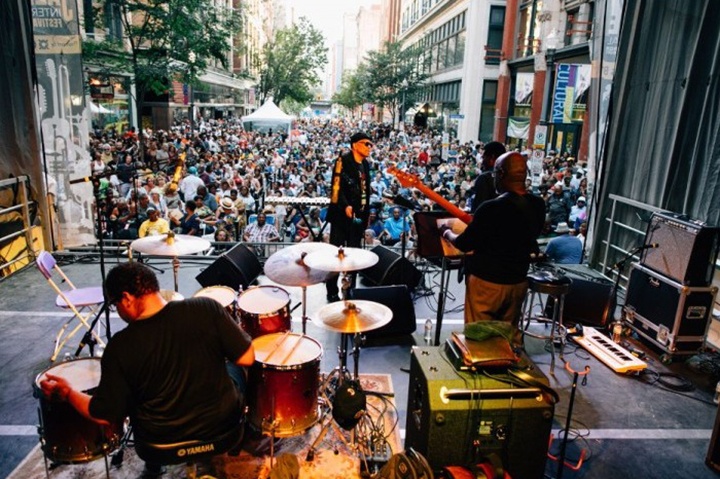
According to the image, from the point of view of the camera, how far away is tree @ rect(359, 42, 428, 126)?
3516cm

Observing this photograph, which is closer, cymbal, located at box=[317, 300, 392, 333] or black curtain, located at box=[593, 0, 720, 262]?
cymbal, located at box=[317, 300, 392, 333]

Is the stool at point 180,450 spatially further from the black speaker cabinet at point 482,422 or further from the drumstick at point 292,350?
the black speaker cabinet at point 482,422

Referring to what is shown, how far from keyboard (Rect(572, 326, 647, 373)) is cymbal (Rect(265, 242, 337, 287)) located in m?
3.17

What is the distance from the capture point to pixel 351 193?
5.83 meters

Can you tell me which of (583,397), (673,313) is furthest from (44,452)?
(673,313)

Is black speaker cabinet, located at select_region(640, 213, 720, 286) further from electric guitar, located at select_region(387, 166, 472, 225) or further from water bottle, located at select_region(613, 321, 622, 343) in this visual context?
electric guitar, located at select_region(387, 166, 472, 225)

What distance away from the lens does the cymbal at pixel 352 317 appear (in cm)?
361

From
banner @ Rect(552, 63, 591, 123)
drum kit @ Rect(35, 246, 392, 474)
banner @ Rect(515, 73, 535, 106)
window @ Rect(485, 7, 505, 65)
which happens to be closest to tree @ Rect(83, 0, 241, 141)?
banner @ Rect(552, 63, 591, 123)


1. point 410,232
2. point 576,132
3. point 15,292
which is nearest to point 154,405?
point 15,292

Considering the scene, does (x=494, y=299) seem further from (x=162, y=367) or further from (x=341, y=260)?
(x=162, y=367)

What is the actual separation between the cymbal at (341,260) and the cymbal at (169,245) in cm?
102

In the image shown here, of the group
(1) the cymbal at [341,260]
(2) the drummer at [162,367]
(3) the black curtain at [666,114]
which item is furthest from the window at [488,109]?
(2) the drummer at [162,367]

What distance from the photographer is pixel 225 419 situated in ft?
9.45

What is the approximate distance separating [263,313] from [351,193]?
Result: 236 cm
